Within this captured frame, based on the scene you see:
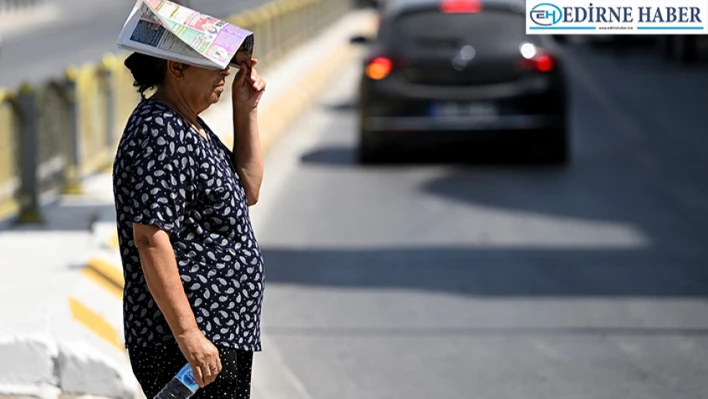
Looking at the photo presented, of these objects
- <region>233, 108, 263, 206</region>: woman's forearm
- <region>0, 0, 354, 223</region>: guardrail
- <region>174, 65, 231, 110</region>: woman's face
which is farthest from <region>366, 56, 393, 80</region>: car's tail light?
<region>174, 65, 231, 110</region>: woman's face

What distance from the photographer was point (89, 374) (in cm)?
596

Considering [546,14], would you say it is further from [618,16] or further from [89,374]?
[89,374]

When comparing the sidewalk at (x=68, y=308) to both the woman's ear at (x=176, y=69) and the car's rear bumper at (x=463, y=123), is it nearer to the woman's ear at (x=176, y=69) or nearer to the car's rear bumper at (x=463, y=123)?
the woman's ear at (x=176, y=69)

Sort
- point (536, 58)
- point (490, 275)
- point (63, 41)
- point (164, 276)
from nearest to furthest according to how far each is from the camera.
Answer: point (164, 276), point (490, 275), point (536, 58), point (63, 41)

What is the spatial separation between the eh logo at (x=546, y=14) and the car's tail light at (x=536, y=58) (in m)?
8.84

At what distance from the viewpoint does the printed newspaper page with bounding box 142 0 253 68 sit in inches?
151

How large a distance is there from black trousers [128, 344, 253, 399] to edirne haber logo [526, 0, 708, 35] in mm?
1532

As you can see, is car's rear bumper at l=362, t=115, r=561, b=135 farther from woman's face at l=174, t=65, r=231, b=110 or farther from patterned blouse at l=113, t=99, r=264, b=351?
woman's face at l=174, t=65, r=231, b=110

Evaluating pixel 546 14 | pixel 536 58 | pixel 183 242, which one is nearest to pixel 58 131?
pixel 536 58

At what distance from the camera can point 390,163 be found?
14.4 m

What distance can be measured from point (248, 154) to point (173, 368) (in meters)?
0.67

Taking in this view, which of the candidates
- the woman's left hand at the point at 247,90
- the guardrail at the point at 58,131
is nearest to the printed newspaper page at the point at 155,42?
the woman's left hand at the point at 247,90

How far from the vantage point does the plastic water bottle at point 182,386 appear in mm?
3934

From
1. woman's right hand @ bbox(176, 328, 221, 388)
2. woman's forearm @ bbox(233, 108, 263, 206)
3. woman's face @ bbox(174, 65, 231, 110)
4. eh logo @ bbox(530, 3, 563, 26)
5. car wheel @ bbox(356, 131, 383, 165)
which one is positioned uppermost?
eh logo @ bbox(530, 3, 563, 26)
